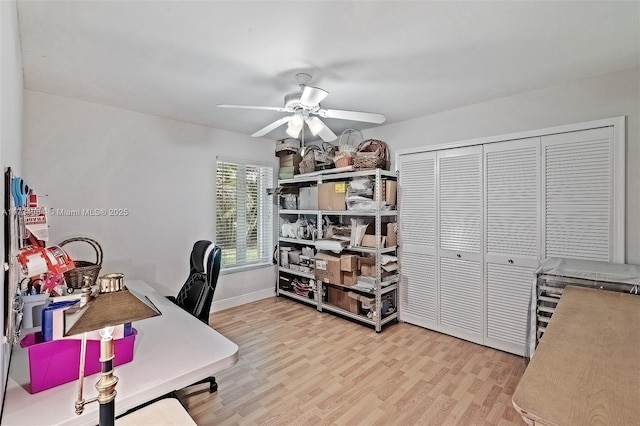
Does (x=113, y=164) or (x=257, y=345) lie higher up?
(x=113, y=164)

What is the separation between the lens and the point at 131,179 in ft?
9.90

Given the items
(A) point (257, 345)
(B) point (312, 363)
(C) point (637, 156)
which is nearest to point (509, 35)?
(C) point (637, 156)

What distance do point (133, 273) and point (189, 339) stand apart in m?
2.03

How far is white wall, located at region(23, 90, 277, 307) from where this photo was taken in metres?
2.58

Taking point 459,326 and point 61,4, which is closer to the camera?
point 61,4

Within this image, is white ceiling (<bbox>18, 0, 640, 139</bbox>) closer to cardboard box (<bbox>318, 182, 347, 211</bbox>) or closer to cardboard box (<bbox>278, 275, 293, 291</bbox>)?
cardboard box (<bbox>318, 182, 347, 211</bbox>)

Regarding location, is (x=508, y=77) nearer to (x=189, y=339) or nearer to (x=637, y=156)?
(x=637, y=156)

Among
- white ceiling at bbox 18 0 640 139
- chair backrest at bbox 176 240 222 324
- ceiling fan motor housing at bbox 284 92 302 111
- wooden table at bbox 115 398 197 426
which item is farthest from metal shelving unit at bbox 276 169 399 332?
wooden table at bbox 115 398 197 426

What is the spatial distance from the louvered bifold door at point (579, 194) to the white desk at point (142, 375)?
8.62 feet

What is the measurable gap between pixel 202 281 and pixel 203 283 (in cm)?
5

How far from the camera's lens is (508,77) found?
2.25 metres

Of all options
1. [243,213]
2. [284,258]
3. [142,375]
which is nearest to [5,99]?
[142,375]

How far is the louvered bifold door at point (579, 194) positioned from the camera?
2197mm

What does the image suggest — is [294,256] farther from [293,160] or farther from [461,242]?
[461,242]
